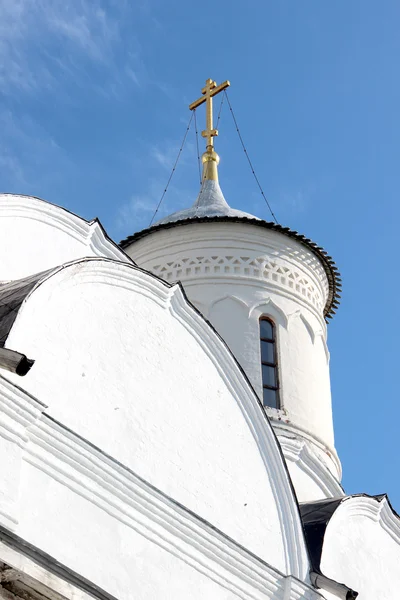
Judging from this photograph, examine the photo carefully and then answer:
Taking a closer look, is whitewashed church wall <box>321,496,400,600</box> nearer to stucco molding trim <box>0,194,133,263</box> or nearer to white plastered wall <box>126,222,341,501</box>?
white plastered wall <box>126,222,341,501</box>

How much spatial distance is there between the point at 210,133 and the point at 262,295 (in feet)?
9.05

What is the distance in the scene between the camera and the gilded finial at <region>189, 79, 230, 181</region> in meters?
13.4

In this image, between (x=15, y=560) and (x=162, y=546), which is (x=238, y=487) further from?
(x=15, y=560)

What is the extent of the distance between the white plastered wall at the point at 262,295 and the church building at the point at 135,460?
885 mm

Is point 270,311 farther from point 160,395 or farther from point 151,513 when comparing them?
point 151,513

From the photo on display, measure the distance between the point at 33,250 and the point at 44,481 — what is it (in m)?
2.47

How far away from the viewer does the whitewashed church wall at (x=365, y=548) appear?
27.5ft

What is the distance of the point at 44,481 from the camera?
6430 mm

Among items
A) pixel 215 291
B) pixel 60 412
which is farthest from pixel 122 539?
pixel 215 291

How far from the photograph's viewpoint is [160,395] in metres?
7.58

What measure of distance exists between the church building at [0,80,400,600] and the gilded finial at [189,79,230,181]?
13.9 feet

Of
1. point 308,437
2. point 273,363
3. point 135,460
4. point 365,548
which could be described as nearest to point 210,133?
point 273,363

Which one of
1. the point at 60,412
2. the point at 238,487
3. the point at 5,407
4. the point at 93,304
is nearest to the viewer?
the point at 5,407

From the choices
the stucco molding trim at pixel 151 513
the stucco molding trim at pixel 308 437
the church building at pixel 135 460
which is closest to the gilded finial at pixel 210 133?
the stucco molding trim at pixel 308 437
